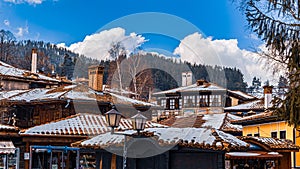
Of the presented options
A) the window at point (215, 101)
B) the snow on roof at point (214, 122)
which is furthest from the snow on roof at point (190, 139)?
the window at point (215, 101)

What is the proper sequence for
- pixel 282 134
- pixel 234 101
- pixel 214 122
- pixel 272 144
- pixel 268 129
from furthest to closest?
pixel 234 101 < pixel 214 122 < pixel 268 129 < pixel 282 134 < pixel 272 144

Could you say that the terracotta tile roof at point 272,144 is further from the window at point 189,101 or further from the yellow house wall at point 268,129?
the window at point 189,101

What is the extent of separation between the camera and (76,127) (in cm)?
2305

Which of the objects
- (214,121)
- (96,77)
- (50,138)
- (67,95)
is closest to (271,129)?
(214,121)

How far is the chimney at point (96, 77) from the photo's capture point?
1157 inches

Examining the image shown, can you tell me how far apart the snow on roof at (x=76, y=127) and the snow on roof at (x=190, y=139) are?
9955 mm

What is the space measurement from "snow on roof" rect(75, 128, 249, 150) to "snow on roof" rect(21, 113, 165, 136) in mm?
9955

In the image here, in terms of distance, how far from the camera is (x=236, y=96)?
173 ft

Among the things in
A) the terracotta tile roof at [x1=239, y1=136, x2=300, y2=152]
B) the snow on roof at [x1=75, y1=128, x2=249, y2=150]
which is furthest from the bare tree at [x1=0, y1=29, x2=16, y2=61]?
the snow on roof at [x1=75, y1=128, x2=249, y2=150]

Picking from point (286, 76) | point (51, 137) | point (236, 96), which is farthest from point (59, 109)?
point (236, 96)

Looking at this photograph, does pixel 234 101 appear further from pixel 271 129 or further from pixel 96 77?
pixel 271 129

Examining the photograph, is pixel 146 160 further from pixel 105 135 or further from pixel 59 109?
pixel 59 109

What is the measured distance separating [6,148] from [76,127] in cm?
322

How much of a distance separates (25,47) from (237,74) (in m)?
32.4
